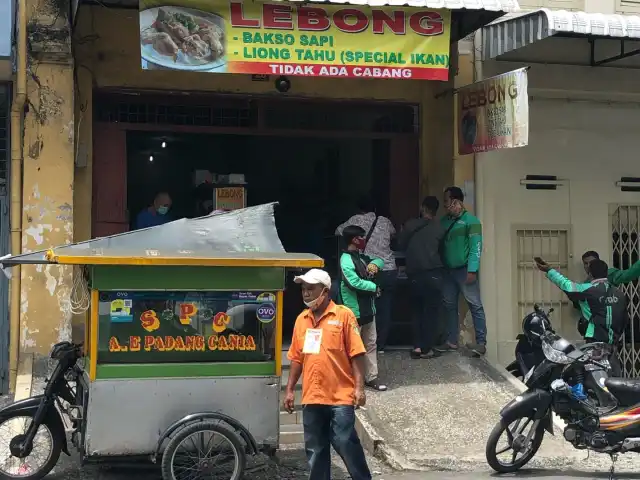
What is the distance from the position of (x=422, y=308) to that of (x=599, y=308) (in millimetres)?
1997

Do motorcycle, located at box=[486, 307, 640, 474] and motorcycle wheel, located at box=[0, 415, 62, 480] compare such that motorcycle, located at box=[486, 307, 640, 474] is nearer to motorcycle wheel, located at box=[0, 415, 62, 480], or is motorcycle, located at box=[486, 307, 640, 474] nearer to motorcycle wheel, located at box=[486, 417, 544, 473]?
motorcycle wheel, located at box=[486, 417, 544, 473]

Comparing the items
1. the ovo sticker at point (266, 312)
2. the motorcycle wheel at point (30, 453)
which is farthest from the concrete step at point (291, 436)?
the motorcycle wheel at point (30, 453)

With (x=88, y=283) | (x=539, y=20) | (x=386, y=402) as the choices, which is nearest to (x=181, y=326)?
(x=88, y=283)

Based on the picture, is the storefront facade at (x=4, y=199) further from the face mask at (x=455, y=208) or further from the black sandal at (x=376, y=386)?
the face mask at (x=455, y=208)

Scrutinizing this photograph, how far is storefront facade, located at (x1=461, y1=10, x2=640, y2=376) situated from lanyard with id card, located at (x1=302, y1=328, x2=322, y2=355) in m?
4.68

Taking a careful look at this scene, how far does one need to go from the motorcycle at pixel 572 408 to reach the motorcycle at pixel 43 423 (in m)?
3.44

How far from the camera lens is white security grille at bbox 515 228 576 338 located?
32.8ft

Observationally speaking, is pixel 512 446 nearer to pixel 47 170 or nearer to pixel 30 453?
pixel 30 453

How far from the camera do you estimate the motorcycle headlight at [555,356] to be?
657 cm

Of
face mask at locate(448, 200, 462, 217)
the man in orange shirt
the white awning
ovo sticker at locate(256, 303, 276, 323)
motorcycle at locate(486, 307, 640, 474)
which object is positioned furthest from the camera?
face mask at locate(448, 200, 462, 217)

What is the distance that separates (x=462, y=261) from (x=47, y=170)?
4774 millimetres

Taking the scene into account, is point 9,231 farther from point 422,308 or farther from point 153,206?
point 422,308

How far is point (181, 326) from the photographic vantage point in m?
5.91

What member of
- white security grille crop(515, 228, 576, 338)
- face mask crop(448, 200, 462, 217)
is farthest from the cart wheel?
white security grille crop(515, 228, 576, 338)
